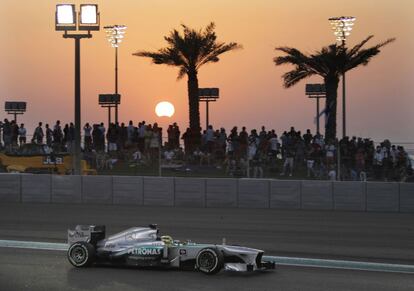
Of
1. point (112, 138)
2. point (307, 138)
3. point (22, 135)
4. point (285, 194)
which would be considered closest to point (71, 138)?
point (22, 135)

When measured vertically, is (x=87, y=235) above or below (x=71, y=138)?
below

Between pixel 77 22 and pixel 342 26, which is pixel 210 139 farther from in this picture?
pixel 342 26

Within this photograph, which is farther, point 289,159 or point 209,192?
point 289,159

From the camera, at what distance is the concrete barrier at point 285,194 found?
17.9m

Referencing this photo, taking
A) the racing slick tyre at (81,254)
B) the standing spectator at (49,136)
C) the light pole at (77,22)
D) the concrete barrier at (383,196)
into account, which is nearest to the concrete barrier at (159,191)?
the light pole at (77,22)

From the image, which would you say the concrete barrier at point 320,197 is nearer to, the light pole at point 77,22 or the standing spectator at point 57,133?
the light pole at point 77,22

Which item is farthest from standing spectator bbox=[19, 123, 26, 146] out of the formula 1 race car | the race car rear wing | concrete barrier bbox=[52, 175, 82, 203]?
the formula 1 race car

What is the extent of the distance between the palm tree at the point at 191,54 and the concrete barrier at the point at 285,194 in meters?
14.7

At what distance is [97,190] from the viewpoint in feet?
63.2

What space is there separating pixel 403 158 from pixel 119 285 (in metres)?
11.8

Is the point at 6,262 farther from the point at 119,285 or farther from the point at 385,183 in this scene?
the point at 385,183

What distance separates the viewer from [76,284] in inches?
314

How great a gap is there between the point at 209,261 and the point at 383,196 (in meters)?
10.1

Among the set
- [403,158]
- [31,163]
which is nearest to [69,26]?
[31,163]
